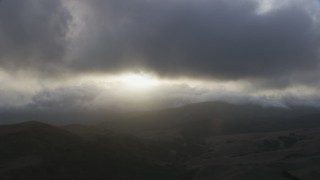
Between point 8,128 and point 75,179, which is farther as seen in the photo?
point 8,128

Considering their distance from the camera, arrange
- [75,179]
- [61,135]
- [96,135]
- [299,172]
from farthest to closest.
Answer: [96,135]
[61,135]
[299,172]
[75,179]

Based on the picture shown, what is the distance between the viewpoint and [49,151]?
156 metres

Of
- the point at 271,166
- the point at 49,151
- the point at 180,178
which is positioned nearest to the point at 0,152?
the point at 49,151

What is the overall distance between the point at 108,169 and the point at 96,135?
4841 centimetres

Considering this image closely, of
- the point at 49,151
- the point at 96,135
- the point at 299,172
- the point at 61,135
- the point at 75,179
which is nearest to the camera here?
the point at 75,179

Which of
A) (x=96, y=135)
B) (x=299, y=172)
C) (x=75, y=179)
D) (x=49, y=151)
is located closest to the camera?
(x=75, y=179)

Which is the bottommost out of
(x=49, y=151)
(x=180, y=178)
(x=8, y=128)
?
(x=180, y=178)

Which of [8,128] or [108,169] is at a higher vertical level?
[8,128]

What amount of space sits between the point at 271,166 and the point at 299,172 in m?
7.94

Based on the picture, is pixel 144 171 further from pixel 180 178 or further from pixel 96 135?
pixel 96 135

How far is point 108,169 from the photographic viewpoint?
495 ft

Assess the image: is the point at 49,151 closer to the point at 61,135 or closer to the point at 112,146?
the point at 61,135

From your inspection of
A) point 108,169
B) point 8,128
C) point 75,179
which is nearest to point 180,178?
point 108,169

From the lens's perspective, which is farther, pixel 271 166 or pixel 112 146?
pixel 112 146
